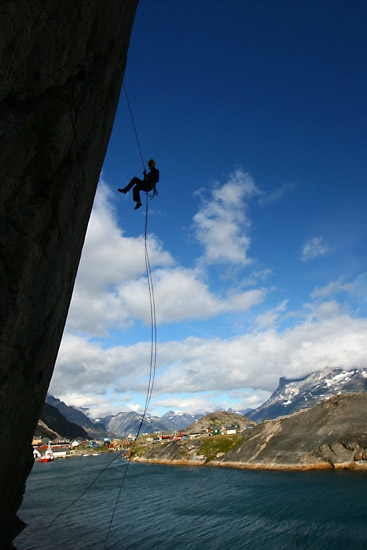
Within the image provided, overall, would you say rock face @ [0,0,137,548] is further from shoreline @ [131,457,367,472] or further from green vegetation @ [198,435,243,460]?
green vegetation @ [198,435,243,460]

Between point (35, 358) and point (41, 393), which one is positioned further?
point (41, 393)

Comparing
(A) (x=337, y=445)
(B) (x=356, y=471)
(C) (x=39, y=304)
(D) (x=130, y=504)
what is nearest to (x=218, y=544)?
(D) (x=130, y=504)

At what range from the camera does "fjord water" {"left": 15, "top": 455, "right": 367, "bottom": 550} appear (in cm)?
2638

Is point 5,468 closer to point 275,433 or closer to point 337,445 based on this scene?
point 337,445

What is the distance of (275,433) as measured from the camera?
75.1m

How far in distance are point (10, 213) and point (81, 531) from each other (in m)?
34.2

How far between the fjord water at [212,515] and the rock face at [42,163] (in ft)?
69.5

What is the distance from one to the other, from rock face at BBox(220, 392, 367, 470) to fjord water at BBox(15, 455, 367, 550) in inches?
188

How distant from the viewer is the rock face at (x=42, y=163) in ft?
25.6

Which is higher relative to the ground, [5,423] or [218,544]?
[5,423]

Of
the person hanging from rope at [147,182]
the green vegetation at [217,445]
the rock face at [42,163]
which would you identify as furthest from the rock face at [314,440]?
the rock face at [42,163]

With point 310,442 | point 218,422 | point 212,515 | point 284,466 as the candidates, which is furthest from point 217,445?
point 218,422

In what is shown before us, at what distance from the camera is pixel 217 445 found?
96938 millimetres

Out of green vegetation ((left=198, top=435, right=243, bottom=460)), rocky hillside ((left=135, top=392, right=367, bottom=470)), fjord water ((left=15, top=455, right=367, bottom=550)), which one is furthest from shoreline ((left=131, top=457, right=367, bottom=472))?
green vegetation ((left=198, top=435, right=243, bottom=460))
